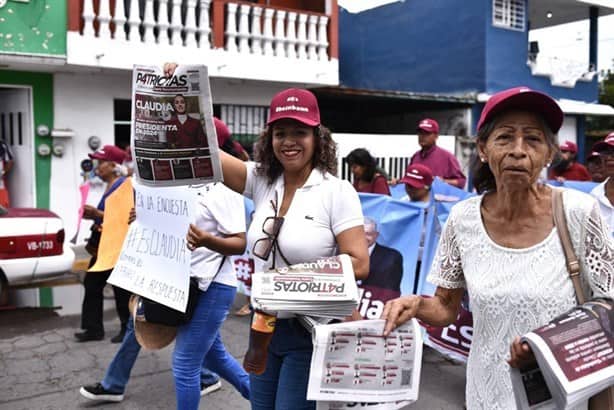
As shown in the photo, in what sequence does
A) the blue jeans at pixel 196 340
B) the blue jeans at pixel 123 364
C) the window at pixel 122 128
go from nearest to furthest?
the blue jeans at pixel 196 340 < the blue jeans at pixel 123 364 < the window at pixel 122 128

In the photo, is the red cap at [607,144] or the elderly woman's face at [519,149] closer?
the elderly woman's face at [519,149]

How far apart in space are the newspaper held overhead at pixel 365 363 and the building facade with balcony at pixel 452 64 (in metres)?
11.6

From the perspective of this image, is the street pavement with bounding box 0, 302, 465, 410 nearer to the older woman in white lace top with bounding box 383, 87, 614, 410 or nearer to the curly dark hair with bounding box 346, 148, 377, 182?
the curly dark hair with bounding box 346, 148, 377, 182

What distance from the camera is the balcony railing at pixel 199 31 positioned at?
35.0ft

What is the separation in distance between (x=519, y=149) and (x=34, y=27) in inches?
394

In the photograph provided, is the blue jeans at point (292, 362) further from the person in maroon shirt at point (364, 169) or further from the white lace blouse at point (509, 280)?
the person in maroon shirt at point (364, 169)

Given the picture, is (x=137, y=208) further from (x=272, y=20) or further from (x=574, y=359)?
(x=272, y=20)

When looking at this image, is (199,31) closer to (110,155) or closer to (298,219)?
(110,155)

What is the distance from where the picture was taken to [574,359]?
157cm

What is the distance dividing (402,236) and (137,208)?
2.43m

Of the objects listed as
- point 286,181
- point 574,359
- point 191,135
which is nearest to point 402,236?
point 286,181

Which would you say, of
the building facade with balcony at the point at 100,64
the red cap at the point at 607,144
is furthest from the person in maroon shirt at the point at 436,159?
the building facade with balcony at the point at 100,64

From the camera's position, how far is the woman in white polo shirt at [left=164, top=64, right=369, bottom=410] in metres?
2.59

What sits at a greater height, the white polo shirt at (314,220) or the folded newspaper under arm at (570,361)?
the white polo shirt at (314,220)
